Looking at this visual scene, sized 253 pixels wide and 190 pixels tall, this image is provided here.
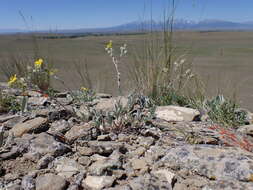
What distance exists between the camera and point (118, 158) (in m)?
1.80

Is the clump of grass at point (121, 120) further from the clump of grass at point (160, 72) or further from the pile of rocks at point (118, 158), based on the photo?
the clump of grass at point (160, 72)

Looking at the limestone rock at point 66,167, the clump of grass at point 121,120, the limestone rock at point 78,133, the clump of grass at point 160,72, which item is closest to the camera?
the limestone rock at point 66,167

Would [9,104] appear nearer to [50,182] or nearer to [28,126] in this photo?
[28,126]

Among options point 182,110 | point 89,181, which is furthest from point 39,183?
point 182,110

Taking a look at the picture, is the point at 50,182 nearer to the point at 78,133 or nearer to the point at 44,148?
the point at 44,148

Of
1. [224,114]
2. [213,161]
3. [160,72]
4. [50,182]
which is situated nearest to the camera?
[50,182]

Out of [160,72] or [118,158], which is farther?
[160,72]

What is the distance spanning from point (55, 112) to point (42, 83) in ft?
4.81

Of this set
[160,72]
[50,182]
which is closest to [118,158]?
[50,182]

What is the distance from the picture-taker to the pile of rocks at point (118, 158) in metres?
1.61

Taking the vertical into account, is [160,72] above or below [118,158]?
above

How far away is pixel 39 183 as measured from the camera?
159 centimetres

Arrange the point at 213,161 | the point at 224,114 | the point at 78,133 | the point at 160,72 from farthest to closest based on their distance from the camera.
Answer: the point at 160,72, the point at 224,114, the point at 78,133, the point at 213,161

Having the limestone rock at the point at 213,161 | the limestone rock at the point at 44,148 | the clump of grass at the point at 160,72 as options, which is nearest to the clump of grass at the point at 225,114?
the clump of grass at the point at 160,72
